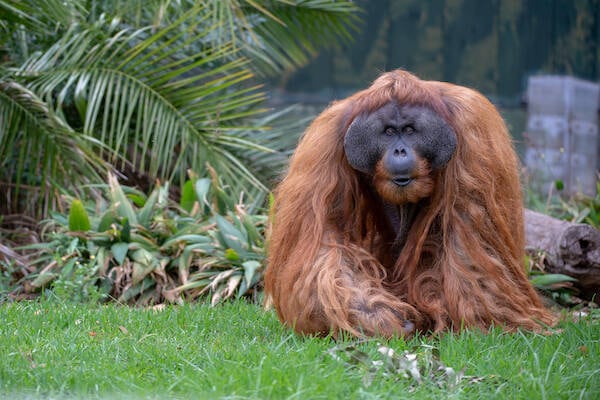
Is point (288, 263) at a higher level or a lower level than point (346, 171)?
lower

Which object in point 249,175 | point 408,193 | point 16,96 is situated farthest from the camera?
point 249,175

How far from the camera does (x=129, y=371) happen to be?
3.01 meters

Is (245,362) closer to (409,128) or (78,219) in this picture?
(409,128)

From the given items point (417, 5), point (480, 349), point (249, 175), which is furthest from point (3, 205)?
point (417, 5)

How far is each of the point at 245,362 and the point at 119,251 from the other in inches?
88.3

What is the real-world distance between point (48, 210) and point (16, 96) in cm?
73

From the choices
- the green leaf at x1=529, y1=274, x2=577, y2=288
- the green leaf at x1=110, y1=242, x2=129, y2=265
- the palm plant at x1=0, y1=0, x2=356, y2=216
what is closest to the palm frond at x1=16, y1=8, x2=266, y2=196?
the palm plant at x1=0, y1=0, x2=356, y2=216

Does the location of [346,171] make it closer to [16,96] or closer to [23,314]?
[23,314]

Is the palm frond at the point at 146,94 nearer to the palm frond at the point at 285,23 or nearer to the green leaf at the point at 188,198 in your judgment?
the green leaf at the point at 188,198

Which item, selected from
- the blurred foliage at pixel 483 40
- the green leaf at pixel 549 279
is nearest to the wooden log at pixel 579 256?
the green leaf at pixel 549 279

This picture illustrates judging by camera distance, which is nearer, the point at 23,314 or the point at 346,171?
the point at 346,171

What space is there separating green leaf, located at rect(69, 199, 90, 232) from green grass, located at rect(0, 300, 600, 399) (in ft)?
4.24

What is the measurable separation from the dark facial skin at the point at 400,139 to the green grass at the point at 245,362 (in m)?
0.68

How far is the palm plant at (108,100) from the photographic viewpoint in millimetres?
5688
